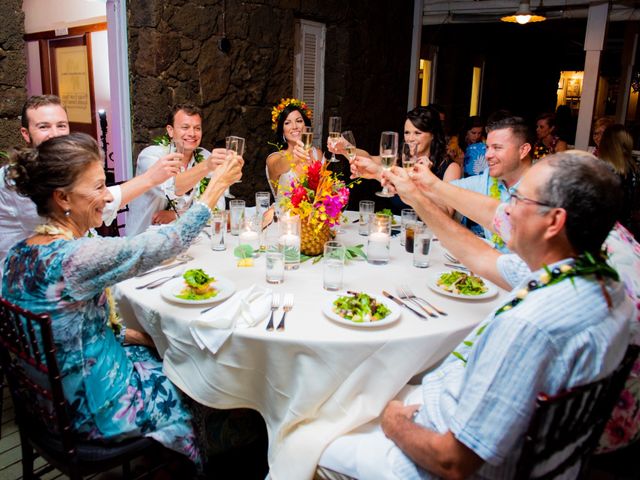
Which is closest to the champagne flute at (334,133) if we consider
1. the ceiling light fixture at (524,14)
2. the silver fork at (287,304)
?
the silver fork at (287,304)

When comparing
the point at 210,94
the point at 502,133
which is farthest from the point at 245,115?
the point at 502,133

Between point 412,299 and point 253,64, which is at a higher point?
point 253,64

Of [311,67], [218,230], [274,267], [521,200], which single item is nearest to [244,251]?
[218,230]

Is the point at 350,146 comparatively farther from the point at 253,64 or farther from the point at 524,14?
the point at 524,14

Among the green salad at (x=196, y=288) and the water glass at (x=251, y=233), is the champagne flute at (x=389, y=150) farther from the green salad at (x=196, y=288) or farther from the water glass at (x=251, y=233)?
the green salad at (x=196, y=288)

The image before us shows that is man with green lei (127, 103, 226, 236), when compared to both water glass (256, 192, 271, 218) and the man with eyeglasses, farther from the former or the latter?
the man with eyeglasses

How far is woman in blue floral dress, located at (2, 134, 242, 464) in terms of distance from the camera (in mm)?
1569

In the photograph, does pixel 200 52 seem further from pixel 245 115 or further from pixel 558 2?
pixel 558 2

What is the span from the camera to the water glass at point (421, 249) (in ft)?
7.86

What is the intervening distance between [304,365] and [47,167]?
40.6 inches

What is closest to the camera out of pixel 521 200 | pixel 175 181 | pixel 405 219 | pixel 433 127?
pixel 521 200

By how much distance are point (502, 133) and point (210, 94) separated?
295 cm

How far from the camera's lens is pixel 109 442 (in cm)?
169

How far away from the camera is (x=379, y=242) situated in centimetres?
243
